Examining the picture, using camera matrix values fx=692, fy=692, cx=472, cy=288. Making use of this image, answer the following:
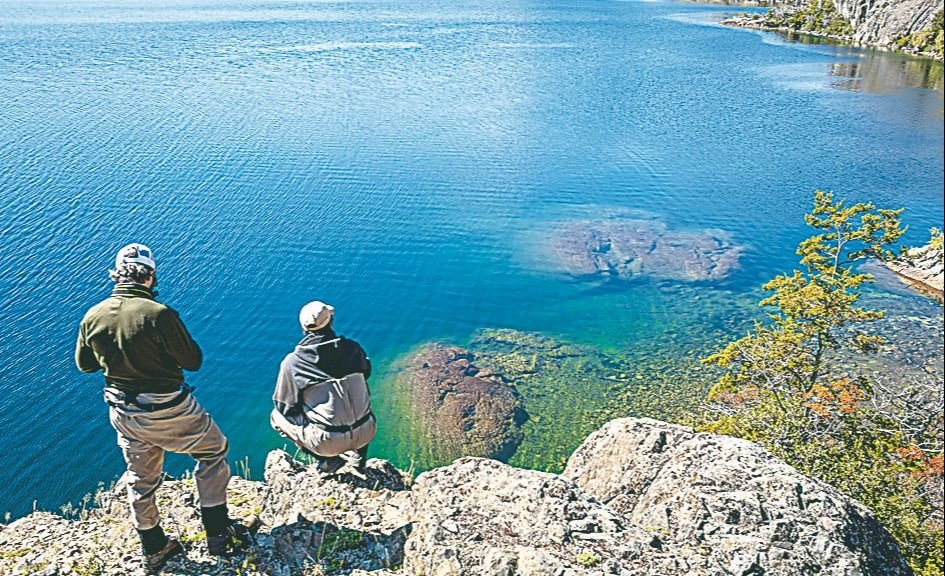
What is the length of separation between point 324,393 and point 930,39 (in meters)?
101

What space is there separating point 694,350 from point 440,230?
12.8m

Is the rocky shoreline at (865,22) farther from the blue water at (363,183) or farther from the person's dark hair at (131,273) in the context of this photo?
the person's dark hair at (131,273)

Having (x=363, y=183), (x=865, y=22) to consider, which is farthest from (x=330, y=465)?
(x=865, y=22)

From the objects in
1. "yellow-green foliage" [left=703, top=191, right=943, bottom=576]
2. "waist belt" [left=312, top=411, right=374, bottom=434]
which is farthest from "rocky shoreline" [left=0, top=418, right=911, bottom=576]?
"yellow-green foliage" [left=703, top=191, right=943, bottom=576]

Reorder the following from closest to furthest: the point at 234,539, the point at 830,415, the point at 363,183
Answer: the point at 234,539
the point at 830,415
the point at 363,183

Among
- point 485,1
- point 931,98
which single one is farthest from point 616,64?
point 485,1

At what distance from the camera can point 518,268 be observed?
2845cm

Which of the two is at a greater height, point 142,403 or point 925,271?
point 142,403

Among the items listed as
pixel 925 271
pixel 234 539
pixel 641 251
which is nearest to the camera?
pixel 234 539

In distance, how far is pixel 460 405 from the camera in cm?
1972

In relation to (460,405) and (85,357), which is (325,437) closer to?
(85,357)

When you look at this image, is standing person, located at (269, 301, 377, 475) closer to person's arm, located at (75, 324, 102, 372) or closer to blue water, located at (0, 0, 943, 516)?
person's arm, located at (75, 324, 102, 372)

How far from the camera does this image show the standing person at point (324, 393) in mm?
7547

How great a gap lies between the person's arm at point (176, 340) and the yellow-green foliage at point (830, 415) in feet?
36.7
